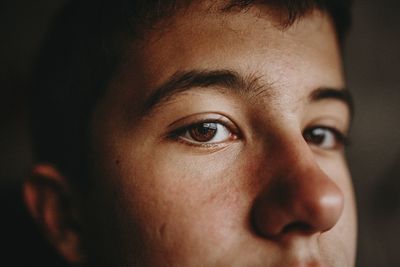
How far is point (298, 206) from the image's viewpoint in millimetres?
667

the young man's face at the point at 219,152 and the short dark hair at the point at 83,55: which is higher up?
the short dark hair at the point at 83,55

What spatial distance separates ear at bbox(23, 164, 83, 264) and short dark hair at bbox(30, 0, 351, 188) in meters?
0.04

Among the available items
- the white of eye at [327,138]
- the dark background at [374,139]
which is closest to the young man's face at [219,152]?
the white of eye at [327,138]

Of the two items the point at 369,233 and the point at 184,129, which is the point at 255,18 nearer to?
the point at 184,129

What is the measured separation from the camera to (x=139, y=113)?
79 cm

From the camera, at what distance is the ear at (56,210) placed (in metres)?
0.97

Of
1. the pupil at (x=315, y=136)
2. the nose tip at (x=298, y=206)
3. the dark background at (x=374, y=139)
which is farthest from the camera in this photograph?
the dark background at (x=374, y=139)

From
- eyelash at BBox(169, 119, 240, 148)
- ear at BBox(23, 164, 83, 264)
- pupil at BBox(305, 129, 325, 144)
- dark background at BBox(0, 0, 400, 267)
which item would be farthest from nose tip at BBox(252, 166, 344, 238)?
dark background at BBox(0, 0, 400, 267)

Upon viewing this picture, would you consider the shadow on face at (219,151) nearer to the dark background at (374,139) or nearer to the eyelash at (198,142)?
the eyelash at (198,142)

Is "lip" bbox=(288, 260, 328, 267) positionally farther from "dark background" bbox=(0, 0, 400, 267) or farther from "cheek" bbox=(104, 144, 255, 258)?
"dark background" bbox=(0, 0, 400, 267)

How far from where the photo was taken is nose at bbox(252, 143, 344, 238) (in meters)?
0.67

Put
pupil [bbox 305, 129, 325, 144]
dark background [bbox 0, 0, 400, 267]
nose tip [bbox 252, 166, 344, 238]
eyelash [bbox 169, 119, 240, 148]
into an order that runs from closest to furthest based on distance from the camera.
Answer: nose tip [bbox 252, 166, 344, 238]
eyelash [bbox 169, 119, 240, 148]
pupil [bbox 305, 129, 325, 144]
dark background [bbox 0, 0, 400, 267]

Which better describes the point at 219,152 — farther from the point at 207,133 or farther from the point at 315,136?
the point at 315,136

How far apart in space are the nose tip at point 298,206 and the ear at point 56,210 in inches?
19.3
